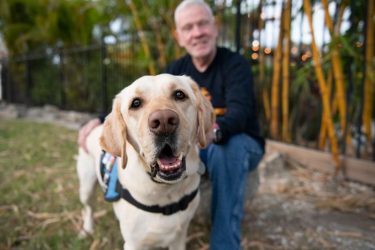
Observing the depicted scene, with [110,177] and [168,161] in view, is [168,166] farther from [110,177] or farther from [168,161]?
[110,177]

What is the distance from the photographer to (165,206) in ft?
5.57

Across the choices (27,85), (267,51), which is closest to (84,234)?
(267,51)

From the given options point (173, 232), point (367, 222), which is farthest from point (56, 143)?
point (367, 222)

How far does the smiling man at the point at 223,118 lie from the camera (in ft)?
6.67

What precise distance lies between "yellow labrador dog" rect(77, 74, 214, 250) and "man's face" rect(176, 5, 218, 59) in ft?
2.38

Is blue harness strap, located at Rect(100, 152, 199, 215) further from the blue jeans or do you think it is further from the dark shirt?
the dark shirt

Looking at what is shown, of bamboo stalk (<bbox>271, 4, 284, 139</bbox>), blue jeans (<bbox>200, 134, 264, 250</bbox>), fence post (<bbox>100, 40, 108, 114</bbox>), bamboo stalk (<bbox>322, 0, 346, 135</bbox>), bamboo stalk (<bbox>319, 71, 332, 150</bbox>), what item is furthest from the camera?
fence post (<bbox>100, 40, 108, 114</bbox>)

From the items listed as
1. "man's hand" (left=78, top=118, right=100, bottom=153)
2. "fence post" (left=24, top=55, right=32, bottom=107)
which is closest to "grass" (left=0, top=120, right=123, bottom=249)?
"man's hand" (left=78, top=118, right=100, bottom=153)

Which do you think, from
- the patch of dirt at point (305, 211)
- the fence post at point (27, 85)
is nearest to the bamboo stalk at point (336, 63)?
the patch of dirt at point (305, 211)

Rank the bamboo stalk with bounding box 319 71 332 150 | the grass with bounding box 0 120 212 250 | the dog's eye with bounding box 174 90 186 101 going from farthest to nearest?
the bamboo stalk with bounding box 319 71 332 150 < the grass with bounding box 0 120 212 250 < the dog's eye with bounding box 174 90 186 101

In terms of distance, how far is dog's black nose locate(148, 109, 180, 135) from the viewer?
53.3 inches

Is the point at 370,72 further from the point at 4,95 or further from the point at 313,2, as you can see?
the point at 4,95

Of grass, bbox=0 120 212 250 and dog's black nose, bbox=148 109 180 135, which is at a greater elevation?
dog's black nose, bbox=148 109 180 135

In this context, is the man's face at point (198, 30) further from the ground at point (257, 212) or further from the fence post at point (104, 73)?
the fence post at point (104, 73)
